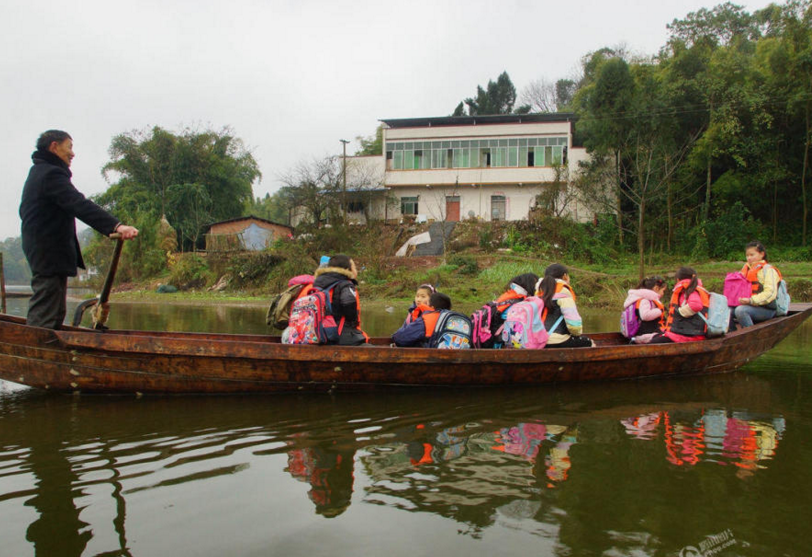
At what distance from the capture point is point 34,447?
414 centimetres

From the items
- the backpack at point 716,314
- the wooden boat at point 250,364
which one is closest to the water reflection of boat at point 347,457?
the wooden boat at point 250,364

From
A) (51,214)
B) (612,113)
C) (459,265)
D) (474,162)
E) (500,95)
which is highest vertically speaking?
(500,95)

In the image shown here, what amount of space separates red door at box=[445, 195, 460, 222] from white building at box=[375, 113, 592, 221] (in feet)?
0.19

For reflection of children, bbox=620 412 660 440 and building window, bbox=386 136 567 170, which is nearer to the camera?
reflection of children, bbox=620 412 660 440

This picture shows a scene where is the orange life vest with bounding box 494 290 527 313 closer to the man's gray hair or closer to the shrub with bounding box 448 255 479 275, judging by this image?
the man's gray hair

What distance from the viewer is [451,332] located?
6.16 m

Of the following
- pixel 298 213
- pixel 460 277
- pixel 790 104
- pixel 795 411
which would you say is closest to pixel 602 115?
pixel 790 104

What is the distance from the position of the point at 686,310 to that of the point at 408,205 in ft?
90.3

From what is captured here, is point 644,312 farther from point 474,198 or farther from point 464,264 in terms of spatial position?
point 474,198

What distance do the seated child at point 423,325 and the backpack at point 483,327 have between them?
0.48m

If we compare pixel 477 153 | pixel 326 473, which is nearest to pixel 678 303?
pixel 326 473

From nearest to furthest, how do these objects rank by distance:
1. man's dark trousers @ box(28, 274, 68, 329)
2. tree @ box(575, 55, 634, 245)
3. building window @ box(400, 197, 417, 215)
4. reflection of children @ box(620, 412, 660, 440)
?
reflection of children @ box(620, 412, 660, 440)
man's dark trousers @ box(28, 274, 68, 329)
tree @ box(575, 55, 634, 245)
building window @ box(400, 197, 417, 215)

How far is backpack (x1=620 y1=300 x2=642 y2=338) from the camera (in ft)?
24.8

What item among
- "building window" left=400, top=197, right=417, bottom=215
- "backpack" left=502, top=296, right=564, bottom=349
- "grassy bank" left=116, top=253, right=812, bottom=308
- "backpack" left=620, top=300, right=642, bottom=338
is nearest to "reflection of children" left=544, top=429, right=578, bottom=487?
"backpack" left=502, top=296, right=564, bottom=349
